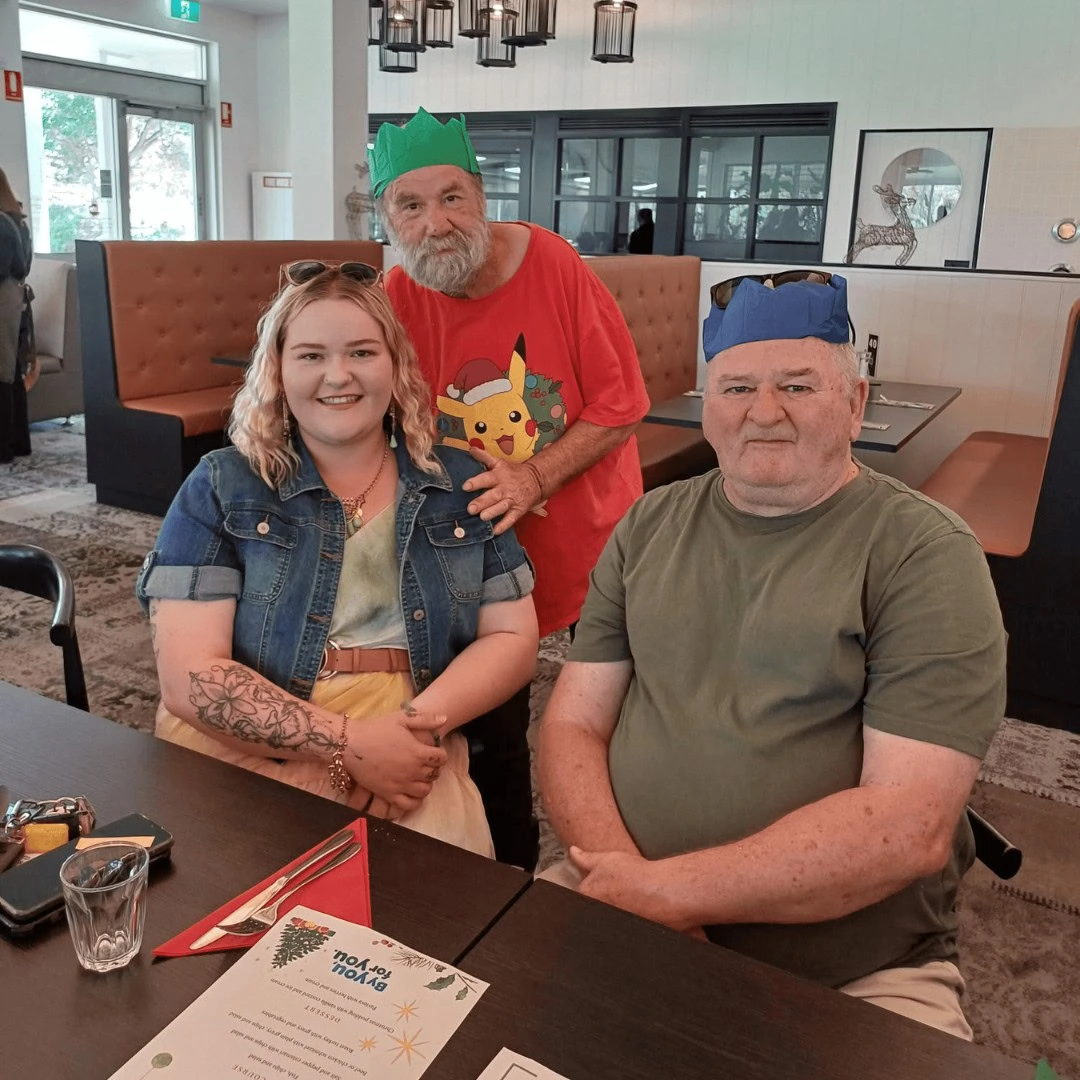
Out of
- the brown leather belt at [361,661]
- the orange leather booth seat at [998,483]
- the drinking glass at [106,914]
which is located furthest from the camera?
the orange leather booth seat at [998,483]

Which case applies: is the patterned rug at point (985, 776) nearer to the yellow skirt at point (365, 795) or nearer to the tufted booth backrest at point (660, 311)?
the yellow skirt at point (365, 795)

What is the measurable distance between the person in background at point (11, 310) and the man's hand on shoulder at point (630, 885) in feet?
17.7

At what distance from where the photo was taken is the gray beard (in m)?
1.90

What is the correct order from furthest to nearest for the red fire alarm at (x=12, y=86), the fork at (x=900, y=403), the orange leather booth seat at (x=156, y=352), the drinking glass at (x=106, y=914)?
the red fire alarm at (x=12, y=86) → the orange leather booth seat at (x=156, y=352) → the fork at (x=900, y=403) → the drinking glass at (x=106, y=914)

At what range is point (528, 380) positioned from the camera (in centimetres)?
201

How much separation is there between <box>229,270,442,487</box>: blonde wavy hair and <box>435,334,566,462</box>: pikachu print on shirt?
0.97 feet

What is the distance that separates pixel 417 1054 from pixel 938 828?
659mm

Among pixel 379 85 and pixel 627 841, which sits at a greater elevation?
pixel 379 85

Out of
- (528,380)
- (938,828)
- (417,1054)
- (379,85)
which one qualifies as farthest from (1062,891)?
(379,85)

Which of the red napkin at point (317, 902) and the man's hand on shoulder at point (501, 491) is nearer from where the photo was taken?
the red napkin at point (317, 902)

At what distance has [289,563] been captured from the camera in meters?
1.56

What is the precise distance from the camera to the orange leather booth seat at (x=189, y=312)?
4.70 metres

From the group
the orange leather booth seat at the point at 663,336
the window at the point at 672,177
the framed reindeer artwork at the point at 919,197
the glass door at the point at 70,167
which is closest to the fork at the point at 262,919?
the orange leather booth seat at the point at 663,336

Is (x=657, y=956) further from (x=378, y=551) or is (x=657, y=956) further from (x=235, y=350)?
(x=235, y=350)
